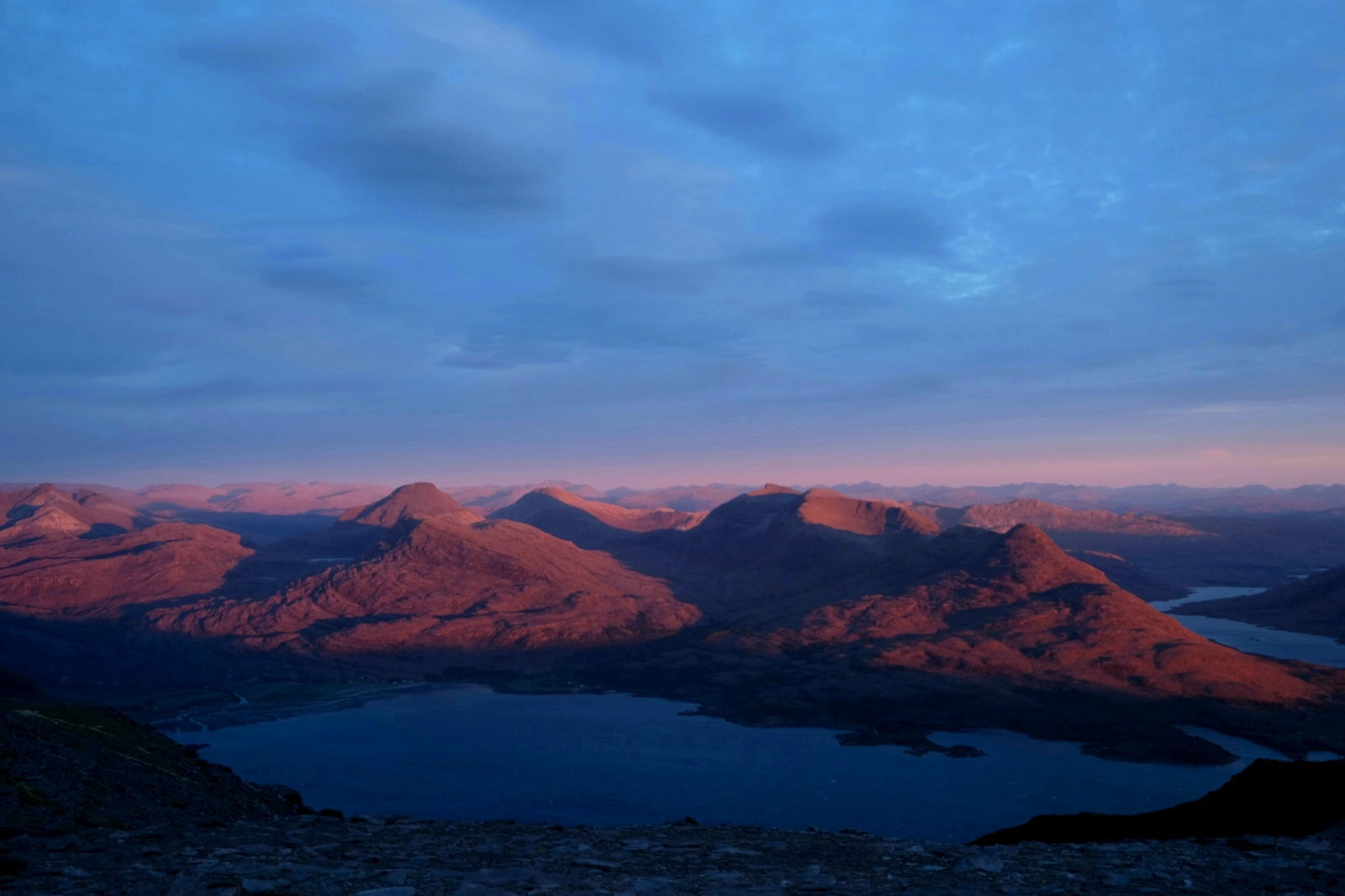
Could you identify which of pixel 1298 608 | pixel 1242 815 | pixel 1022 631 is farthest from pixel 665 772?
pixel 1298 608

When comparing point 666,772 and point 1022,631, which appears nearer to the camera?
point 666,772

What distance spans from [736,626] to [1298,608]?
371ft

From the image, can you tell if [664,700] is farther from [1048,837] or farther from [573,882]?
[573,882]

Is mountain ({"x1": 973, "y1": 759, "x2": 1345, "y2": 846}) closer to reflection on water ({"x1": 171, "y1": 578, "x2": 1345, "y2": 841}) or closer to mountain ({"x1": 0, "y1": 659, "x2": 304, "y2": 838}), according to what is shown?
mountain ({"x1": 0, "y1": 659, "x2": 304, "y2": 838})

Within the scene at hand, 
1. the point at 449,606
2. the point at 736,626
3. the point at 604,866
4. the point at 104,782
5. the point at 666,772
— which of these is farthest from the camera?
the point at 449,606

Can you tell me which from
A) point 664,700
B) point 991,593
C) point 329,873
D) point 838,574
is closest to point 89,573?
point 664,700

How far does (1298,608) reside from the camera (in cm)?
15675

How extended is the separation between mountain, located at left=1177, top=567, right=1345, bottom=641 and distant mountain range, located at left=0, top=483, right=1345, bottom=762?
3939cm

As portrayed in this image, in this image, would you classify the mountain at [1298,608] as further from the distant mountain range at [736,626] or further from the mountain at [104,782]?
the mountain at [104,782]

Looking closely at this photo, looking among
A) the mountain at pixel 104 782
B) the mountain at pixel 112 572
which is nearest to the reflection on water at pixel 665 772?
the mountain at pixel 104 782

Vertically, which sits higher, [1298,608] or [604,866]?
[604,866]

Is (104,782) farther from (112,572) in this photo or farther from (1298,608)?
(1298,608)

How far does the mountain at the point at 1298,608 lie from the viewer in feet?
477

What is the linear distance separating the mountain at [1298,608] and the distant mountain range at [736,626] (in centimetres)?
3939
